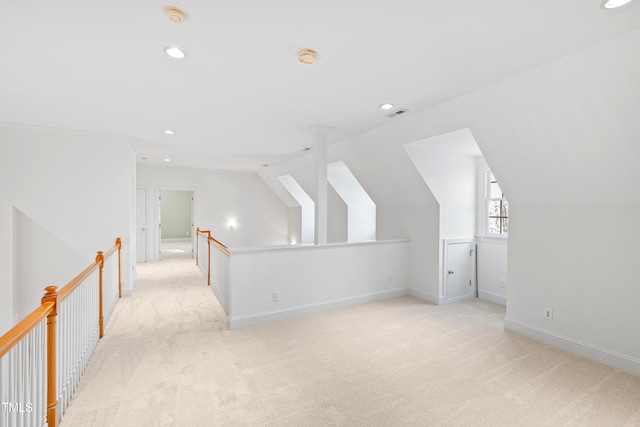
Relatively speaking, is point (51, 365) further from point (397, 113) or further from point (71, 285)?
point (397, 113)

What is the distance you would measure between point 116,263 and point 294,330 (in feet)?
10.8

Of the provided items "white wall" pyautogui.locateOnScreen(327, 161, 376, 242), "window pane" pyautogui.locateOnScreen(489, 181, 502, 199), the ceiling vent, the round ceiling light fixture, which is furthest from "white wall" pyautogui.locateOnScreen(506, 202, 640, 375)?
"white wall" pyautogui.locateOnScreen(327, 161, 376, 242)

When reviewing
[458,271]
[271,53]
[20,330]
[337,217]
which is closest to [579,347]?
[458,271]

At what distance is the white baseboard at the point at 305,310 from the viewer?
159 inches

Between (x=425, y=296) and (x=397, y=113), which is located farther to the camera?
(x=425, y=296)

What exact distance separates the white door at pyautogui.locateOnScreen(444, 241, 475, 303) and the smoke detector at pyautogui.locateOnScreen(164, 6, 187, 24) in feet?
15.3

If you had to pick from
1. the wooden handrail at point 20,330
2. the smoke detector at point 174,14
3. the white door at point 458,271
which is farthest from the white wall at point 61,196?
the white door at point 458,271

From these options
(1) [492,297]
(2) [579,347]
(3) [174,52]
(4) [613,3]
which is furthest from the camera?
(1) [492,297]

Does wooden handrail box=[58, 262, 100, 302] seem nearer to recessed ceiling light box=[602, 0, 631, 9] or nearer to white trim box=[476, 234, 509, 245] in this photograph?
recessed ceiling light box=[602, 0, 631, 9]

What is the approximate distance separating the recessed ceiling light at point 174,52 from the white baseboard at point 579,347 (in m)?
4.73

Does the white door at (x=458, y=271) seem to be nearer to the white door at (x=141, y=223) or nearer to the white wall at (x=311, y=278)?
the white wall at (x=311, y=278)

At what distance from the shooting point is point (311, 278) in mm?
4578

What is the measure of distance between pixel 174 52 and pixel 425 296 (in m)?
4.90

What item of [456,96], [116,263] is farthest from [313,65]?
[116,263]
